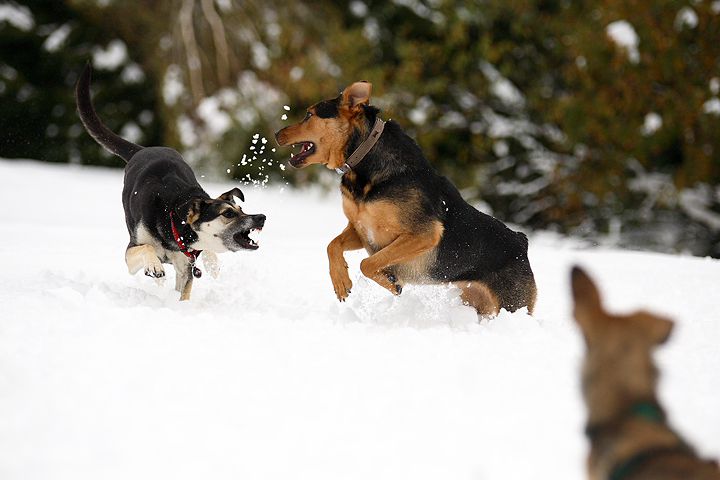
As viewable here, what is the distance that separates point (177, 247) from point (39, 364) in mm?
2234

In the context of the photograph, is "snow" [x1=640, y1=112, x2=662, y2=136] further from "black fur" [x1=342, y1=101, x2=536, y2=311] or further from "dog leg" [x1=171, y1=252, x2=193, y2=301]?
"dog leg" [x1=171, y1=252, x2=193, y2=301]

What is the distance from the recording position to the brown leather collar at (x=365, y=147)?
15.6ft

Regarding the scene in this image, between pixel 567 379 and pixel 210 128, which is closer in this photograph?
pixel 567 379

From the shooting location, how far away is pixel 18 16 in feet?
56.6

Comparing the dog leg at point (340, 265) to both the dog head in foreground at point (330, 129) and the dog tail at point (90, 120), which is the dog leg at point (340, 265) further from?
the dog tail at point (90, 120)

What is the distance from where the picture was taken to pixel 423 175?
4.89 m

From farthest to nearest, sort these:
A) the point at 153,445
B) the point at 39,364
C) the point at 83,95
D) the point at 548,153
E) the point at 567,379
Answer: the point at 548,153 < the point at 83,95 < the point at 567,379 < the point at 39,364 < the point at 153,445

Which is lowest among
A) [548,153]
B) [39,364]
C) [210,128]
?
[39,364]

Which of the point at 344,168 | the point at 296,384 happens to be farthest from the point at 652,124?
the point at 296,384

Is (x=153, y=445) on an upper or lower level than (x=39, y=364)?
lower

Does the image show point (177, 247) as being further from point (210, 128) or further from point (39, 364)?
point (210, 128)

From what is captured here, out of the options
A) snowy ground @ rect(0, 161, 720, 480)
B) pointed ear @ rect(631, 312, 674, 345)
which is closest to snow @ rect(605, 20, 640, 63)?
snowy ground @ rect(0, 161, 720, 480)

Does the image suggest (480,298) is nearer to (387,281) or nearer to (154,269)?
(387,281)

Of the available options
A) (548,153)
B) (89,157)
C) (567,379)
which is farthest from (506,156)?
(567,379)
